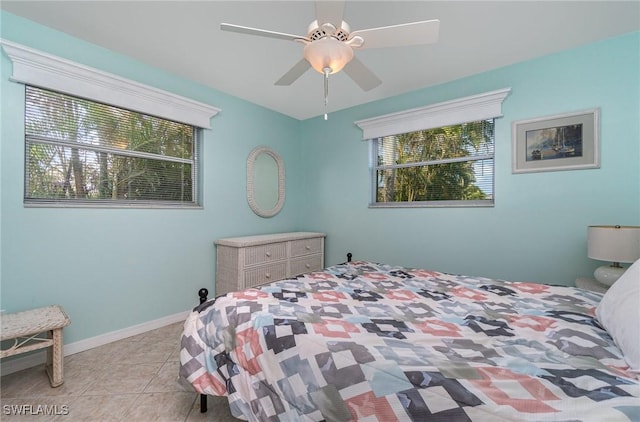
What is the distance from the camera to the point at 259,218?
3527 millimetres

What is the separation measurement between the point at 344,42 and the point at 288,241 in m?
2.24

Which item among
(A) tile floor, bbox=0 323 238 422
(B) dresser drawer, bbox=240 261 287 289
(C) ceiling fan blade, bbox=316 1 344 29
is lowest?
(A) tile floor, bbox=0 323 238 422

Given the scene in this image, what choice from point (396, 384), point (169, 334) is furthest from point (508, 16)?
point (169, 334)

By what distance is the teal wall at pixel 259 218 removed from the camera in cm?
197

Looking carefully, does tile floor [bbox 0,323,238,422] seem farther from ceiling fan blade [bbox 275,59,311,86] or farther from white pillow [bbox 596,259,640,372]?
ceiling fan blade [bbox 275,59,311,86]

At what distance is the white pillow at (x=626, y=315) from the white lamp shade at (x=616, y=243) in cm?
81

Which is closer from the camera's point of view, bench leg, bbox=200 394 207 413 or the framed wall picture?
bench leg, bbox=200 394 207 413

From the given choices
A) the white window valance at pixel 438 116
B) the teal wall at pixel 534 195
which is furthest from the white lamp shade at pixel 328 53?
the teal wall at pixel 534 195

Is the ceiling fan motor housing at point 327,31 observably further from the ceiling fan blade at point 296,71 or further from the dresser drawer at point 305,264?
the dresser drawer at point 305,264

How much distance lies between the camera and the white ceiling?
1811 mm

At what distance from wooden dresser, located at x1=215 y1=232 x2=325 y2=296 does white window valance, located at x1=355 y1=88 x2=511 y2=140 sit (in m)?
1.56

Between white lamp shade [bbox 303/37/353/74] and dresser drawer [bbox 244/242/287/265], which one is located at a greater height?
white lamp shade [bbox 303/37/353/74]

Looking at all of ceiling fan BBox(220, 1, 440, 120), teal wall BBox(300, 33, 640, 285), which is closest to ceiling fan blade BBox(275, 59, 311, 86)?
ceiling fan BBox(220, 1, 440, 120)

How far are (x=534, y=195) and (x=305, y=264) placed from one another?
96.1 inches
